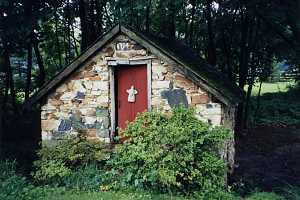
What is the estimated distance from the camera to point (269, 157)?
48.0 feet

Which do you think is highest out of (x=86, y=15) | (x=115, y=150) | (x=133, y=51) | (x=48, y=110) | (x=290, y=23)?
(x=86, y=15)

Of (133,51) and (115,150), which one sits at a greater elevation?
(133,51)

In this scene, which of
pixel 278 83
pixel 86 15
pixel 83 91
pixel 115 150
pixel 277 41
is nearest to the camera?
pixel 115 150

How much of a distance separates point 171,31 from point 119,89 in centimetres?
1082

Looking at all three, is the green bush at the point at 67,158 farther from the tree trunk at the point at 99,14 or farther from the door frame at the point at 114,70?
the tree trunk at the point at 99,14

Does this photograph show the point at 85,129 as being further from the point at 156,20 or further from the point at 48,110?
the point at 156,20

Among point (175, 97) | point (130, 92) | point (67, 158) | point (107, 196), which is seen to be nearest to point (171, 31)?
point (130, 92)

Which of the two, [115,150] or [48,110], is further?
[48,110]

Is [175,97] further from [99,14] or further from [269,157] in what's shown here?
[99,14]

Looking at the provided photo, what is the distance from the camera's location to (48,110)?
11.4m

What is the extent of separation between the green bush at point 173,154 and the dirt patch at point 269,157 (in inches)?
89.1

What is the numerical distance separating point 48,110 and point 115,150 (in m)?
2.34

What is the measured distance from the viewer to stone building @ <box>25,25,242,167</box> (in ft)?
34.4

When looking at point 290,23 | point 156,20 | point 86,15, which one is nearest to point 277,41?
point 290,23
